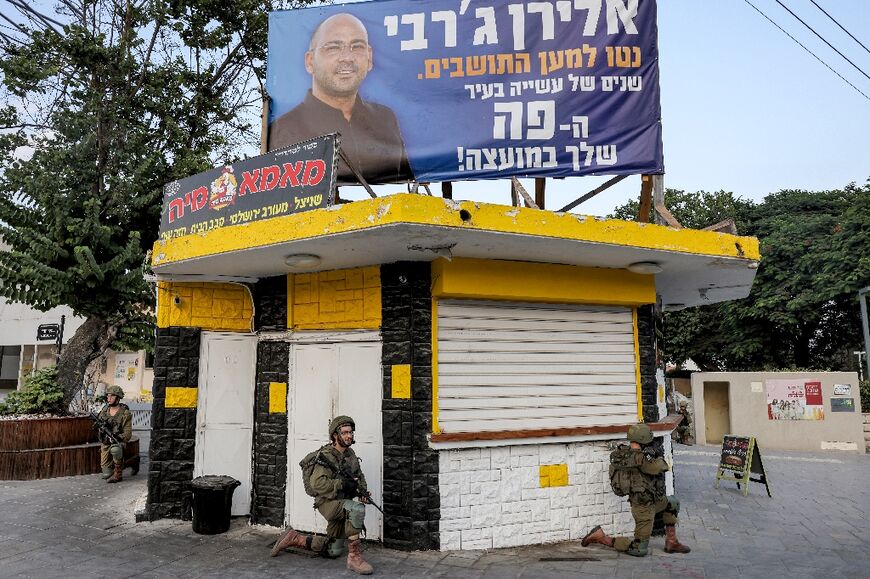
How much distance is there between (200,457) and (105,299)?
625 centimetres

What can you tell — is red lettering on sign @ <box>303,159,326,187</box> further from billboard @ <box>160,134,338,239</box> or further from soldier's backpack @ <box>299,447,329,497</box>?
soldier's backpack @ <box>299,447,329,497</box>

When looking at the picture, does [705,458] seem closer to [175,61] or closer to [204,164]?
[204,164]

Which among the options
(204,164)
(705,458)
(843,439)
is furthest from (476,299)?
(843,439)

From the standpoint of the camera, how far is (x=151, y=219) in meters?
13.8

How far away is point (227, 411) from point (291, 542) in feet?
7.98

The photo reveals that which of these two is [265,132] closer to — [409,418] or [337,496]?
[409,418]

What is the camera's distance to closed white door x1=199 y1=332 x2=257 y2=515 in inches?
321

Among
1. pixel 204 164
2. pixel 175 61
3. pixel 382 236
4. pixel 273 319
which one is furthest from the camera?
pixel 175 61

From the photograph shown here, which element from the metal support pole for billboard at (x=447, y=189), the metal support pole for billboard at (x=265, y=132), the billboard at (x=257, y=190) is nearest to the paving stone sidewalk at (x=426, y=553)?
the billboard at (x=257, y=190)

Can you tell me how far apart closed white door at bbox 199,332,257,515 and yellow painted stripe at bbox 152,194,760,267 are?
1632mm

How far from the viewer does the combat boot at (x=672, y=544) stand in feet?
22.5

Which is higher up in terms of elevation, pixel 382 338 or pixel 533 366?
pixel 382 338

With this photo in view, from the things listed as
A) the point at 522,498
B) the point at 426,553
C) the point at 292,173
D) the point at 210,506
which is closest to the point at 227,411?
the point at 210,506

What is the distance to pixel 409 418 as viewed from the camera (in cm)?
692
